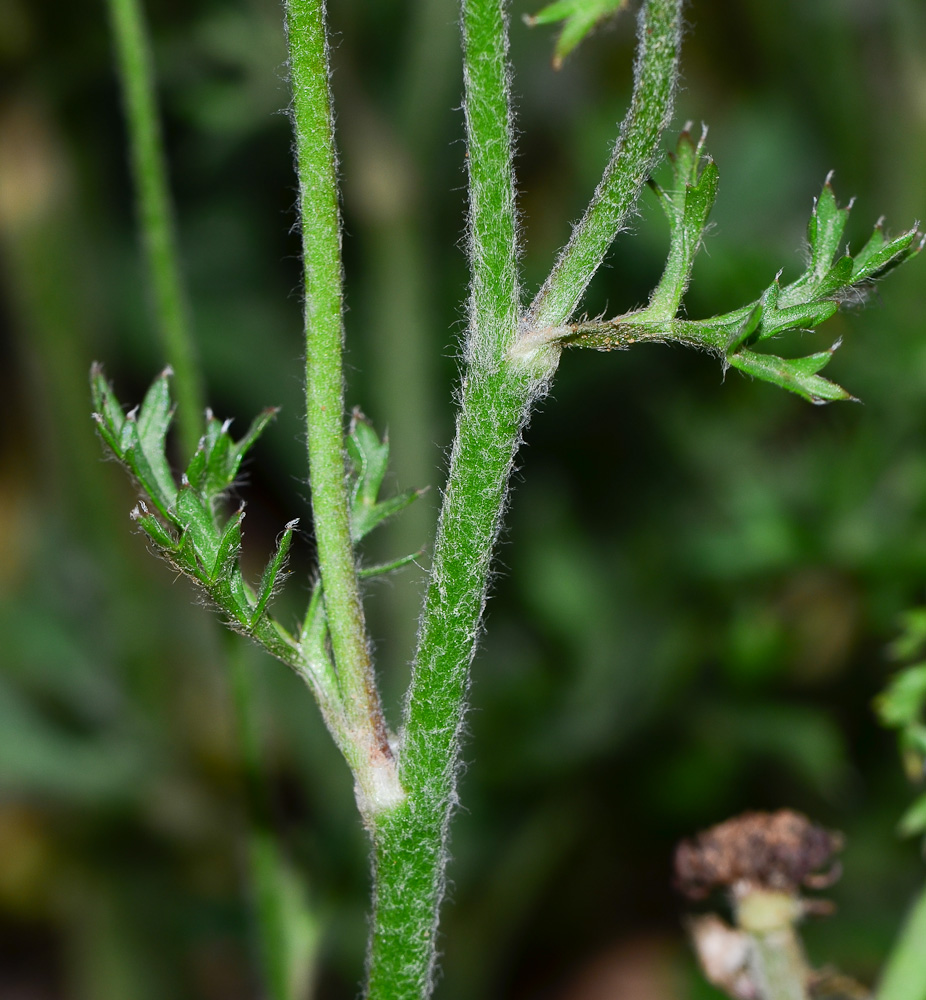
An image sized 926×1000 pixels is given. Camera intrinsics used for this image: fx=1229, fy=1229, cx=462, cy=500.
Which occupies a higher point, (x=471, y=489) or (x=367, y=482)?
(x=367, y=482)

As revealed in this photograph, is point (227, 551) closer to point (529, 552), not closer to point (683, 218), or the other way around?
point (683, 218)

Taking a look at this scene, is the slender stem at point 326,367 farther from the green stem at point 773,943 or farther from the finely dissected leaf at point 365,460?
the green stem at point 773,943

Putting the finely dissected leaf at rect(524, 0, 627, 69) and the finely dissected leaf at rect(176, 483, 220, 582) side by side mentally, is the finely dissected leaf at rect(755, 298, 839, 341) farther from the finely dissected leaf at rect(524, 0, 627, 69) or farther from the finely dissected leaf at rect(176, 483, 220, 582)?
the finely dissected leaf at rect(176, 483, 220, 582)

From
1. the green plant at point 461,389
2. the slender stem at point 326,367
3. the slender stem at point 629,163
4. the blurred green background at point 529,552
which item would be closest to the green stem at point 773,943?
the green plant at point 461,389

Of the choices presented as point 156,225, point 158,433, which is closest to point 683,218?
point 158,433

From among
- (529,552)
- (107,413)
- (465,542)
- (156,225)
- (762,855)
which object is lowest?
(762,855)

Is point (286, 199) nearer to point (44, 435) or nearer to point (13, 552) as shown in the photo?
point (44, 435)

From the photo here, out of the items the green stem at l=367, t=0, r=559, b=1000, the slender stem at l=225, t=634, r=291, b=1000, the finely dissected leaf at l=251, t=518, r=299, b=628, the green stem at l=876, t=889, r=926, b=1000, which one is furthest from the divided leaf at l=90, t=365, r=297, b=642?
the green stem at l=876, t=889, r=926, b=1000
